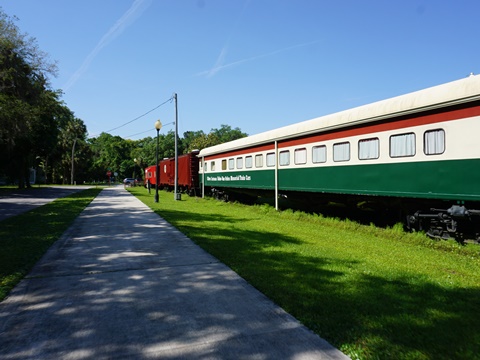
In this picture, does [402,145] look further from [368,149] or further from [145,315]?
[145,315]

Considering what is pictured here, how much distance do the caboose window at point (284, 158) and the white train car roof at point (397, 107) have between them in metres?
0.62

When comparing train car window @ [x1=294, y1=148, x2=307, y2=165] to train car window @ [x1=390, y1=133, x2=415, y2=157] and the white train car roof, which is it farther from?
train car window @ [x1=390, y1=133, x2=415, y2=157]

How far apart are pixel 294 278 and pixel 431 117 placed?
563 cm

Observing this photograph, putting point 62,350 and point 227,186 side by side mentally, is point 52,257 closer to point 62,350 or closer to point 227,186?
point 62,350

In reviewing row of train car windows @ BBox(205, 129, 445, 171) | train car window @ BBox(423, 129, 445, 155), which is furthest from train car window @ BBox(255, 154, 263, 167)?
train car window @ BBox(423, 129, 445, 155)

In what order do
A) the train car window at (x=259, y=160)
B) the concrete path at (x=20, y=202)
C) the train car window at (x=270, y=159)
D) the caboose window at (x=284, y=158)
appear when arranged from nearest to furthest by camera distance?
1. the caboose window at (x=284, y=158)
2. the train car window at (x=270, y=159)
3. the concrete path at (x=20, y=202)
4. the train car window at (x=259, y=160)

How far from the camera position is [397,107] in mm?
A: 9133

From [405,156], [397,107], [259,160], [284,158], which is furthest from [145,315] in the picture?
[259,160]

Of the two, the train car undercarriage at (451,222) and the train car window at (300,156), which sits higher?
the train car window at (300,156)

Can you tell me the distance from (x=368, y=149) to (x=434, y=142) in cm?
212

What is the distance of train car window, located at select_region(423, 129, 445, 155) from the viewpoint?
8.08 metres

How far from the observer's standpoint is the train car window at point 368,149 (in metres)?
9.92

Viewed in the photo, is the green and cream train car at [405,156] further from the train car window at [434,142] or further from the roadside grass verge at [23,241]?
the roadside grass verge at [23,241]

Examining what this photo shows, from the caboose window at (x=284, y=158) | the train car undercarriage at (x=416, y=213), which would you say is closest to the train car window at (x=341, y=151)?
the train car undercarriage at (x=416, y=213)
